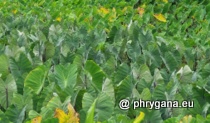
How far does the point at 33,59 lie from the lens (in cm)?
340

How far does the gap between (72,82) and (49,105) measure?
0.38 meters

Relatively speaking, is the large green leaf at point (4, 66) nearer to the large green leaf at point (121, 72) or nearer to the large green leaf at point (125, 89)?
the large green leaf at point (121, 72)

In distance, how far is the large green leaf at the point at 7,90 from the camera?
2.77 meters

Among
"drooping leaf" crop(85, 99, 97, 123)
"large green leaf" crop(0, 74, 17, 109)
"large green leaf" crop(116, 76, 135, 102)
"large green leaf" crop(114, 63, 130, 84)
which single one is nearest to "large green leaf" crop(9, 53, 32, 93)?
"large green leaf" crop(0, 74, 17, 109)

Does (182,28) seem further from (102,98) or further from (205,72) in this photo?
(102,98)

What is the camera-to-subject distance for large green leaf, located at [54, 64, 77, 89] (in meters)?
2.83

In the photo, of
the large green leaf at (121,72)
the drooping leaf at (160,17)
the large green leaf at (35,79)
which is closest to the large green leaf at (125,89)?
the large green leaf at (121,72)

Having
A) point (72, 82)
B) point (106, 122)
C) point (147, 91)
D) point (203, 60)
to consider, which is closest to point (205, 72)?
point (203, 60)

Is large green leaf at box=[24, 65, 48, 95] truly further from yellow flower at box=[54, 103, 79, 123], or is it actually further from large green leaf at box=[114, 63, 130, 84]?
yellow flower at box=[54, 103, 79, 123]

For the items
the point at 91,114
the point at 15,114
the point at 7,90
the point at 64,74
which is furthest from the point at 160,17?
the point at 91,114

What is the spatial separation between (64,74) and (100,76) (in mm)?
239

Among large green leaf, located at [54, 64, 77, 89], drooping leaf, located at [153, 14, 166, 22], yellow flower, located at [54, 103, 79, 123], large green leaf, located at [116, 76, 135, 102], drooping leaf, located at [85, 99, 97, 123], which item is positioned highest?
drooping leaf, located at [85, 99, 97, 123]

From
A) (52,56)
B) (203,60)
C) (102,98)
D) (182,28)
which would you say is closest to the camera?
(102,98)

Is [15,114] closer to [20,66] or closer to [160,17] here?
[20,66]
